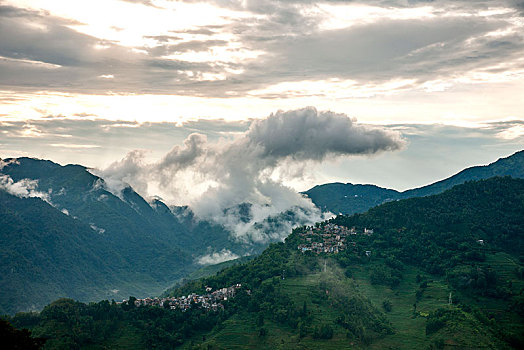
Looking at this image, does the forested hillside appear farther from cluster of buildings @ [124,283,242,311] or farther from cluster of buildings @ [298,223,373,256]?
cluster of buildings @ [124,283,242,311]

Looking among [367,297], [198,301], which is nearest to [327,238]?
[367,297]

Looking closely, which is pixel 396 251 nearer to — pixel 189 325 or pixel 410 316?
pixel 410 316

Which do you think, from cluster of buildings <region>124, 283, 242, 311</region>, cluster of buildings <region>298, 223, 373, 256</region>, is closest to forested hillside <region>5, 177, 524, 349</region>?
cluster of buildings <region>298, 223, 373, 256</region>

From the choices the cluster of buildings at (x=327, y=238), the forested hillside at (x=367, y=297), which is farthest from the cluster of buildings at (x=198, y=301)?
the cluster of buildings at (x=327, y=238)

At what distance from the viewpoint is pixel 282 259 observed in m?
149

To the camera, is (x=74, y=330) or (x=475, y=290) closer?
(x=74, y=330)

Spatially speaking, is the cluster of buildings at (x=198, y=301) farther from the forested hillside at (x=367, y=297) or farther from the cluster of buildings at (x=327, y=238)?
the cluster of buildings at (x=327, y=238)

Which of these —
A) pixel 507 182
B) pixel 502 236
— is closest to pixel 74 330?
pixel 502 236

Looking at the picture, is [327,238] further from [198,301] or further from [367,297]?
[198,301]

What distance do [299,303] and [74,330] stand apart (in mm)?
54855

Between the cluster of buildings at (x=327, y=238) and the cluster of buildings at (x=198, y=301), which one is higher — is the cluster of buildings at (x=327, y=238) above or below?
above

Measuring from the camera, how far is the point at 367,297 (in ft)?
412

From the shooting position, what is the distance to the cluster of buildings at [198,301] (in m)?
123

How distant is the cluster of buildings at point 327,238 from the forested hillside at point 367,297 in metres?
0.73
